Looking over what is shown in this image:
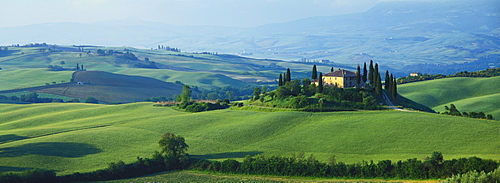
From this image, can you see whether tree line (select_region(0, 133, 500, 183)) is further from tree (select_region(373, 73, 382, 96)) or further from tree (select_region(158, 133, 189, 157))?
tree (select_region(373, 73, 382, 96))

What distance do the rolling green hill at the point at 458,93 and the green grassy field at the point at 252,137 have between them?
5178 centimetres

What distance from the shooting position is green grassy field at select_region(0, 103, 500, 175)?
66500 mm

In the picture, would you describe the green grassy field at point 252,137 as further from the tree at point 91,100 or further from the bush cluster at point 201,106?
the tree at point 91,100

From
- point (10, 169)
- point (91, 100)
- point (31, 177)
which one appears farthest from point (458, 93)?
point (91, 100)

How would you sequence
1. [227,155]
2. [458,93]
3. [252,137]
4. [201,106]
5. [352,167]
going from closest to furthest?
[352,167]
[227,155]
[252,137]
[201,106]
[458,93]

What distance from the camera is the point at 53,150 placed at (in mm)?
72500

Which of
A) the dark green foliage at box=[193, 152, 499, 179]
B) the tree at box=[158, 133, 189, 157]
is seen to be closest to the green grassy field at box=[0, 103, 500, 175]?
the tree at box=[158, 133, 189, 157]

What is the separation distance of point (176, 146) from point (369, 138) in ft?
93.1

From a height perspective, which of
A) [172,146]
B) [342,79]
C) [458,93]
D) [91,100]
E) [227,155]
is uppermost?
→ [342,79]

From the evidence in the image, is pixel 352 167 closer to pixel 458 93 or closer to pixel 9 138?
pixel 9 138

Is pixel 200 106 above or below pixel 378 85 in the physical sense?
below

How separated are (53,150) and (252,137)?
30.2 metres

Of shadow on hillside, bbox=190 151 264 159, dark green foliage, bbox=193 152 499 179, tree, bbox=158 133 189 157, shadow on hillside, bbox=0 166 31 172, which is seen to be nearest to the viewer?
dark green foliage, bbox=193 152 499 179

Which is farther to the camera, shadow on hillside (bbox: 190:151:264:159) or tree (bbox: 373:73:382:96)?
tree (bbox: 373:73:382:96)
